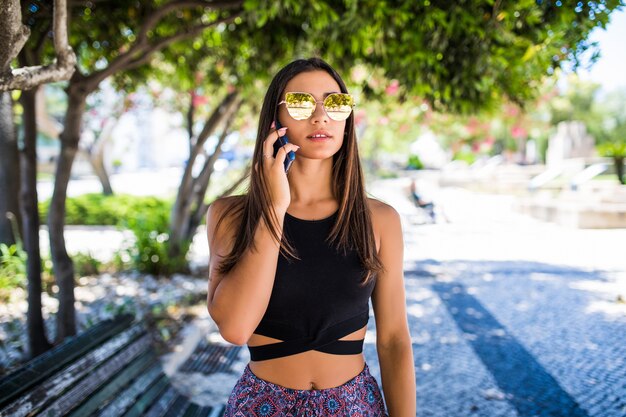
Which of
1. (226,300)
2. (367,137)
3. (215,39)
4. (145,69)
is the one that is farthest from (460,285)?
(367,137)

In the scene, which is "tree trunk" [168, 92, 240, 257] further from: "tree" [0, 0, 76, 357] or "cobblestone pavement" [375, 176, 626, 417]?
"cobblestone pavement" [375, 176, 626, 417]

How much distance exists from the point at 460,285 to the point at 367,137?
59.9 feet

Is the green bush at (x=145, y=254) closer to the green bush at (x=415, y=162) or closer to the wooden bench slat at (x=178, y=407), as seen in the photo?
the wooden bench slat at (x=178, y=407)

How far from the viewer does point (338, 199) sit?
1903mm

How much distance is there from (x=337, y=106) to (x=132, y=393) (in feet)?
6.48

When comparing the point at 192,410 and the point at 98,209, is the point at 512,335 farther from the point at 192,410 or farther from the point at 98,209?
the point at 98,209

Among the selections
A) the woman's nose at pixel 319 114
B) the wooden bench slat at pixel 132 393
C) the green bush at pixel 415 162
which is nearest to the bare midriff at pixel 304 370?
the woman's nose at pixel 319 114

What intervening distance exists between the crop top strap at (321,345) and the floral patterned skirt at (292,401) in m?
0.10

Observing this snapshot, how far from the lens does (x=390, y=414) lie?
1.86 m

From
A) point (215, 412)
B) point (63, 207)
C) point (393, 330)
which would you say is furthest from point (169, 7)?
point (393, 330)

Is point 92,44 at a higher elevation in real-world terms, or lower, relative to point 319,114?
higher

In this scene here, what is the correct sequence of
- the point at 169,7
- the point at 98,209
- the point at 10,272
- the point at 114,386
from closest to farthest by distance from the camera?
the point at 114,386, the point at 169,7, the point at 10,272, the point at 98,209

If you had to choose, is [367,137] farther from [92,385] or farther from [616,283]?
[92,385]

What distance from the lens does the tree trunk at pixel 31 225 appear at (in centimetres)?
399
